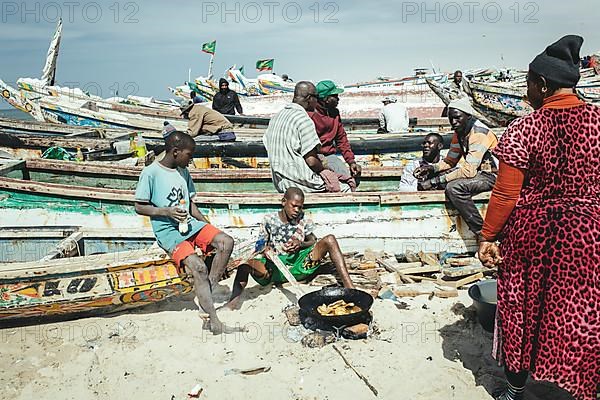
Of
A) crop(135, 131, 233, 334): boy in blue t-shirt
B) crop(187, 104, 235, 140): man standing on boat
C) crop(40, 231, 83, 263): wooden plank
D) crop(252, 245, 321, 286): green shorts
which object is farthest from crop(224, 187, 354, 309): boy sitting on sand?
crop(187, 104, 235, 140): man standing on boat

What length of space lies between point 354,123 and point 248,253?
8.71 m

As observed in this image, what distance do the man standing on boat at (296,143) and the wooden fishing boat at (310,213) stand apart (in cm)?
30

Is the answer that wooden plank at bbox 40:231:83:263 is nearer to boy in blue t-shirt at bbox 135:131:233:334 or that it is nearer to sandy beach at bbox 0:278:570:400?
sandy beach at bbox 0:278:570:400

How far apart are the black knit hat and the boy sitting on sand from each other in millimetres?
2346

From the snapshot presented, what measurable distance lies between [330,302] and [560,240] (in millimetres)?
2045

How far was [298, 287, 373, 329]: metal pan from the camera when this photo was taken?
152 inches

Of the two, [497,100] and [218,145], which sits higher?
[497,100]

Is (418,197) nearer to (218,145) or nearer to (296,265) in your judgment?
(296,265)

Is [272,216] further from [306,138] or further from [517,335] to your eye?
[517,335]

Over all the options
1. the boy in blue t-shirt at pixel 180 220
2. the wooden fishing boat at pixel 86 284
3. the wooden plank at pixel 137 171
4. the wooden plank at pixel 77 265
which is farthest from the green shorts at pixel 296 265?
the wooden plank at pixel 137 171

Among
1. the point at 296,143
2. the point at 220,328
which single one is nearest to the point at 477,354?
the point at 220,328

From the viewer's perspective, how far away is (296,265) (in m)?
4.75

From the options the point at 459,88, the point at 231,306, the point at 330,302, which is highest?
the point at 459,88

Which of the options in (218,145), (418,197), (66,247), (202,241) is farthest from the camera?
(218,145)
